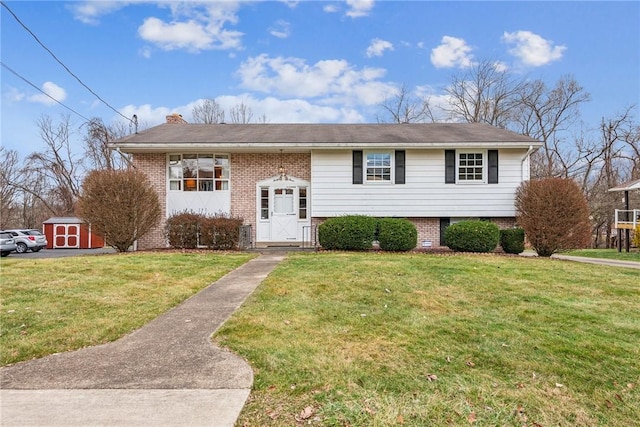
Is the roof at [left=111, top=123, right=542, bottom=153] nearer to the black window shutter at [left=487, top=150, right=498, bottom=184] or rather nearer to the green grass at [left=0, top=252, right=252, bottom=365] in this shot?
the black window shutter at [left=487, top=150, right=498, bottom=184]

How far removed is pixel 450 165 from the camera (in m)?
13.1

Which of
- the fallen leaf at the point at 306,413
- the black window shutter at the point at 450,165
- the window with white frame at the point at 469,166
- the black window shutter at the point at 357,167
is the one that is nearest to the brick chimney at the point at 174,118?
the black window shutter at the point at 357,167

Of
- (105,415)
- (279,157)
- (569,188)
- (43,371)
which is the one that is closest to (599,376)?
(105,415)

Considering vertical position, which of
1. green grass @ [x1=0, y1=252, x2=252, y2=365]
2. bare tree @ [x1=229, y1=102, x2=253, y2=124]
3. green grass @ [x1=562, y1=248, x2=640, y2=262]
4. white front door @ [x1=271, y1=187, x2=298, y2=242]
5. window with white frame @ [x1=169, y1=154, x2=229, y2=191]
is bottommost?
green grass @ [x1=562, y1=248, x2=640, y2=262]

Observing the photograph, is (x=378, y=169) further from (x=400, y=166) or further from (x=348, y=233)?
(x=348, y=233)

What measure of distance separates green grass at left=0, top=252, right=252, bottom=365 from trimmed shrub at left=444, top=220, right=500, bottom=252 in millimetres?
6860

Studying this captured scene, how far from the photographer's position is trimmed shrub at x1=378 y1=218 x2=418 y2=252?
1161 centimetres

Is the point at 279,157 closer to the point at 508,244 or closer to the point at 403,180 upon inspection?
the point at 403,180

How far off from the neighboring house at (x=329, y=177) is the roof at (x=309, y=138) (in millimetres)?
37

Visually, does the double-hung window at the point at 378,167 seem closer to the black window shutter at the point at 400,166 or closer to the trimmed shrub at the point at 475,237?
the black window shutter at the point at 400,166

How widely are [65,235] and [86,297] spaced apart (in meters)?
22.4

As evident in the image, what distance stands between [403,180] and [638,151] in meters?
27.3

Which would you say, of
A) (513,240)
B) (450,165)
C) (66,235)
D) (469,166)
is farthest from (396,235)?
(66,235)

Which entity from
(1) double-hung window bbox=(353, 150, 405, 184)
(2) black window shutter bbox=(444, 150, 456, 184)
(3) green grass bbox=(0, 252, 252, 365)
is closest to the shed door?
(3) green grass bbox=(0, 252, 252, 365)
